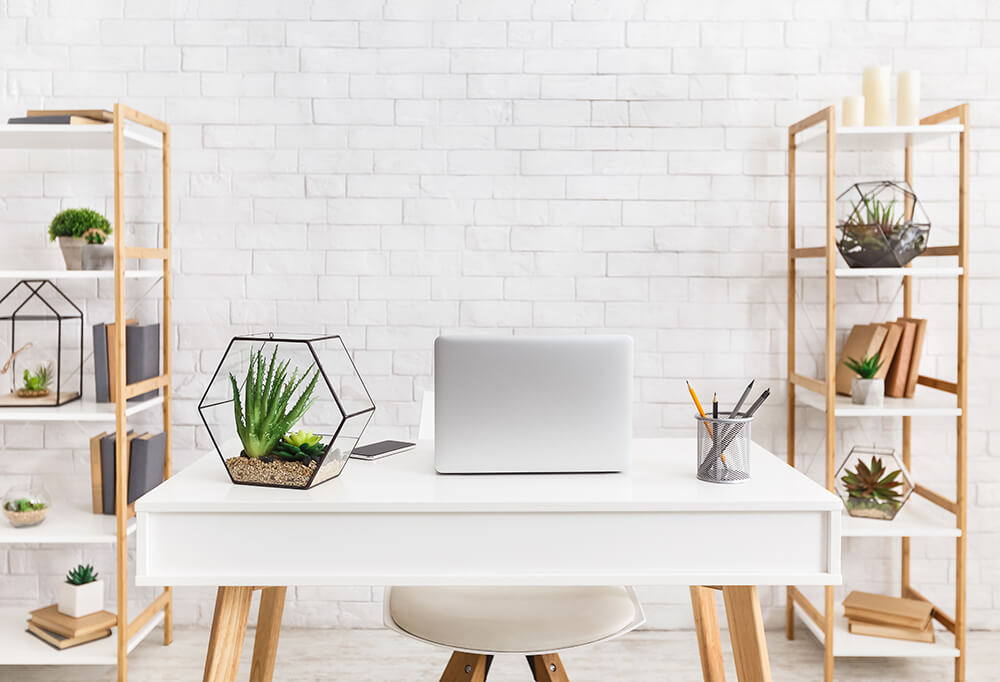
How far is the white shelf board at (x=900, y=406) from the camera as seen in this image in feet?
7.93

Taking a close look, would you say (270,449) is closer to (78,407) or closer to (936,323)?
(78,407)

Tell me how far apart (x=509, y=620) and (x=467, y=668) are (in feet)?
0.55

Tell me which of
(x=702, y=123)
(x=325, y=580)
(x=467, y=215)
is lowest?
(x=325, y=580)

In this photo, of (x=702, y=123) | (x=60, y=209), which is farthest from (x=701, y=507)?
(x=60, y=209)

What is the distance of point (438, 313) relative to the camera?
281 centimetres

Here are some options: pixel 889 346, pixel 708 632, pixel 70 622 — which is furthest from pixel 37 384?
pixel 889 346

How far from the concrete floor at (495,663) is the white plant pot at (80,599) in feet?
0.62

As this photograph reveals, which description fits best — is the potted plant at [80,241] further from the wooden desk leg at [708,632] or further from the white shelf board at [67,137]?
the wooden desk leg at [708,632]

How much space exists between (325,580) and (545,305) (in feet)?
5.37

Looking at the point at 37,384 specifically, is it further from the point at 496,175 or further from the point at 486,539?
the point at 486,539

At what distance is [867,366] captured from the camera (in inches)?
99.7

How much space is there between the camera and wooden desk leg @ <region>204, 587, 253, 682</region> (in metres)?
1.45

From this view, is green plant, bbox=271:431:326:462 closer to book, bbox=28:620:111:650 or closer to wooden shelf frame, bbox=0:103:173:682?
wooden shelf frame, bbox=0:103:173:682

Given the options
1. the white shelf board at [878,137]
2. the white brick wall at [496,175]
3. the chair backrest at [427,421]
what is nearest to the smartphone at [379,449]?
the chair backrest at [427,421]
